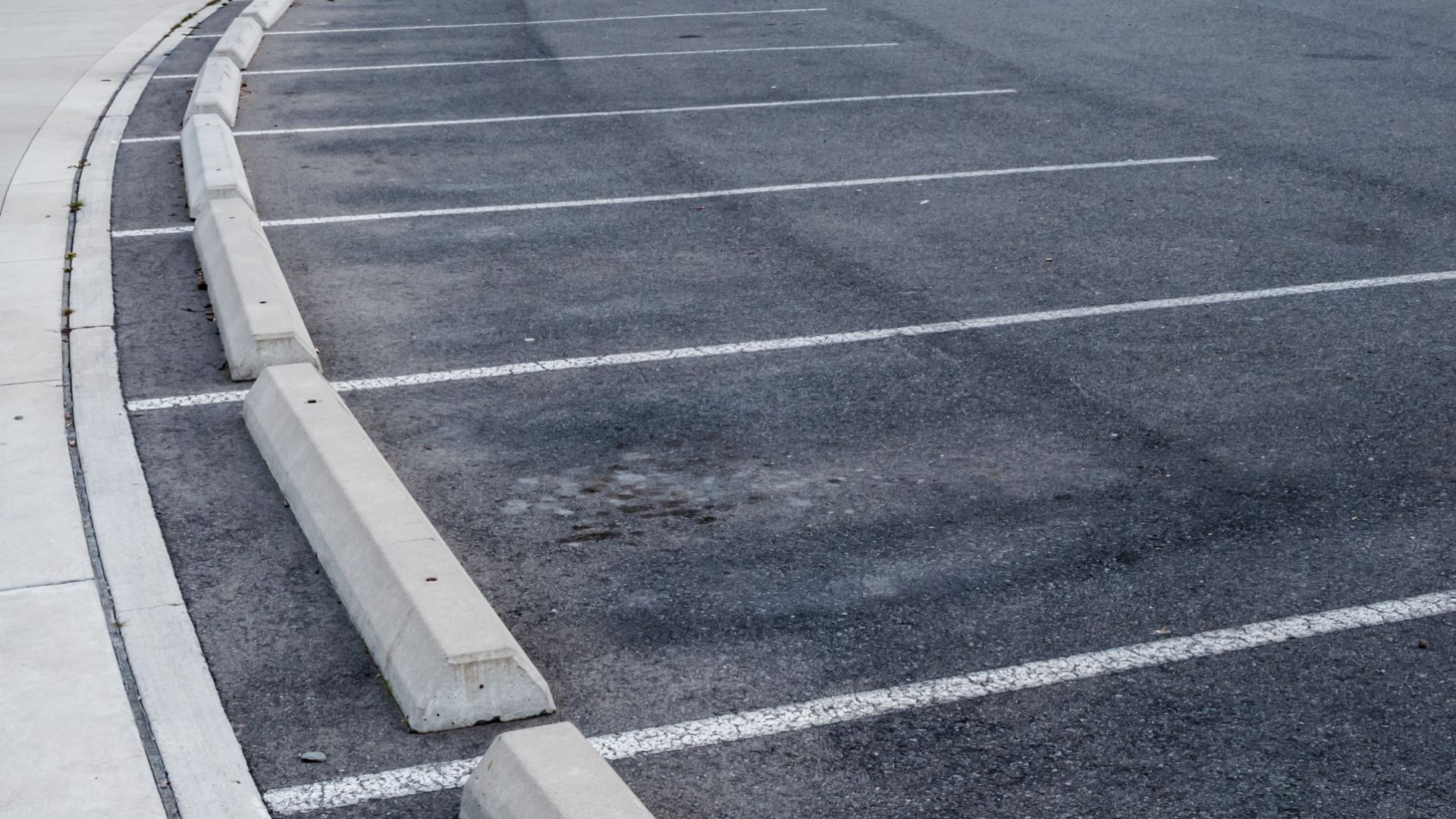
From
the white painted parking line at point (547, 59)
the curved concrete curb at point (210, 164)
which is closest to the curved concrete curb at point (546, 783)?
the curved concrete curb at point (210, 164)

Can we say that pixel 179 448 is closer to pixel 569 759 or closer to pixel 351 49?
pixel 569 759

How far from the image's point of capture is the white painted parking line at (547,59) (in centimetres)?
1475

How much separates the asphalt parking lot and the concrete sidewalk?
32 cm

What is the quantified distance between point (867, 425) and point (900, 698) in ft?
6.96

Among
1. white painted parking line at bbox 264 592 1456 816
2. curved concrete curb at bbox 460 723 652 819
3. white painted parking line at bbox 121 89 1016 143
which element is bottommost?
white painted parking line at bbox 264 592 1456 816

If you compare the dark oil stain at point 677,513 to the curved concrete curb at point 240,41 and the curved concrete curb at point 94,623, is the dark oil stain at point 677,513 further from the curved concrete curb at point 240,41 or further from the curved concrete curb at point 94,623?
the curved concrete curb at point 240,41

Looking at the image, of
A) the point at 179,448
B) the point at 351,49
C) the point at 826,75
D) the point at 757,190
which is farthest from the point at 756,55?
the point at 179,448

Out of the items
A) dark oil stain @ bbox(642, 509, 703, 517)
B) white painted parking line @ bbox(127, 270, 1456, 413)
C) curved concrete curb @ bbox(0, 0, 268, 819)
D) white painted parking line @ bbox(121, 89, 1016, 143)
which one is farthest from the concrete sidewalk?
dark oil stain @ bbox(642, 509, 703, 517)

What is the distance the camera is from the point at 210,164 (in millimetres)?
9789

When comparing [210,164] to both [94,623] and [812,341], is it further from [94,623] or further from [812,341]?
[94,623]

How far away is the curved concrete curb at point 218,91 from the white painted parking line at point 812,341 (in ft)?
18.1

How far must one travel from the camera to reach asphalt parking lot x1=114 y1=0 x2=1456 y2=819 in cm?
429

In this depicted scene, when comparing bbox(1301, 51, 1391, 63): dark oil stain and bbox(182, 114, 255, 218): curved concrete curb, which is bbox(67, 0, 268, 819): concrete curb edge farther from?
bbox(1301, 51, 1391, 63): dark oil stain

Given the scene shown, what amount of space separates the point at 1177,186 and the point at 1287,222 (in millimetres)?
1049
